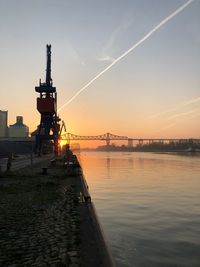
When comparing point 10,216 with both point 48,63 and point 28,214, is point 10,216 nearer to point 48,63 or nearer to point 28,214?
point 28,214

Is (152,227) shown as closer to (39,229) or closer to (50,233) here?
(39,229)

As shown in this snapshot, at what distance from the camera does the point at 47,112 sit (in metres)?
76.8

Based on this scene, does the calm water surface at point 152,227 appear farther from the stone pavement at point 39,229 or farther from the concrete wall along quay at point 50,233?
the stone pavement at point 39,229

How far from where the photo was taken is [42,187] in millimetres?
21172

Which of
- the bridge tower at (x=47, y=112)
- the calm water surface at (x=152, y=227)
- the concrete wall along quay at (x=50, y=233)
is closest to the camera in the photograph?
the concrete wall along quay at (x=50, y=233)

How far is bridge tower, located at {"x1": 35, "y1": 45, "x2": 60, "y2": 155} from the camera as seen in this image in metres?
75.6

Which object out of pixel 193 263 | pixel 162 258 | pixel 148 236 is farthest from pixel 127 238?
pixel 193 263

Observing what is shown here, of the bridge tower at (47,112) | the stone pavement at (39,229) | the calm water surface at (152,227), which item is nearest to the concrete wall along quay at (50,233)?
the stone pavement at (39,229)

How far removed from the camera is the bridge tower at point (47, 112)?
75.6 metres

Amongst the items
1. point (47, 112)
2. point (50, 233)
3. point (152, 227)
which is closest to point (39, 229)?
point (50, 233)

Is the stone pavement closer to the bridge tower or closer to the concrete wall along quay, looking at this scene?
the concrete wall along quay

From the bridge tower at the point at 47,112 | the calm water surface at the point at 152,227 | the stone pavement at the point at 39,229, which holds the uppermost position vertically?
the bridge tower at the point at 47,112

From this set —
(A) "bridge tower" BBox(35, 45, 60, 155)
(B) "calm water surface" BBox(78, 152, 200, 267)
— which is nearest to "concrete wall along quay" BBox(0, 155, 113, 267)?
(B) "calm water surface" BBox(78, 152, 200, 267)

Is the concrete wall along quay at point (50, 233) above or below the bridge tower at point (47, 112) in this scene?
below
